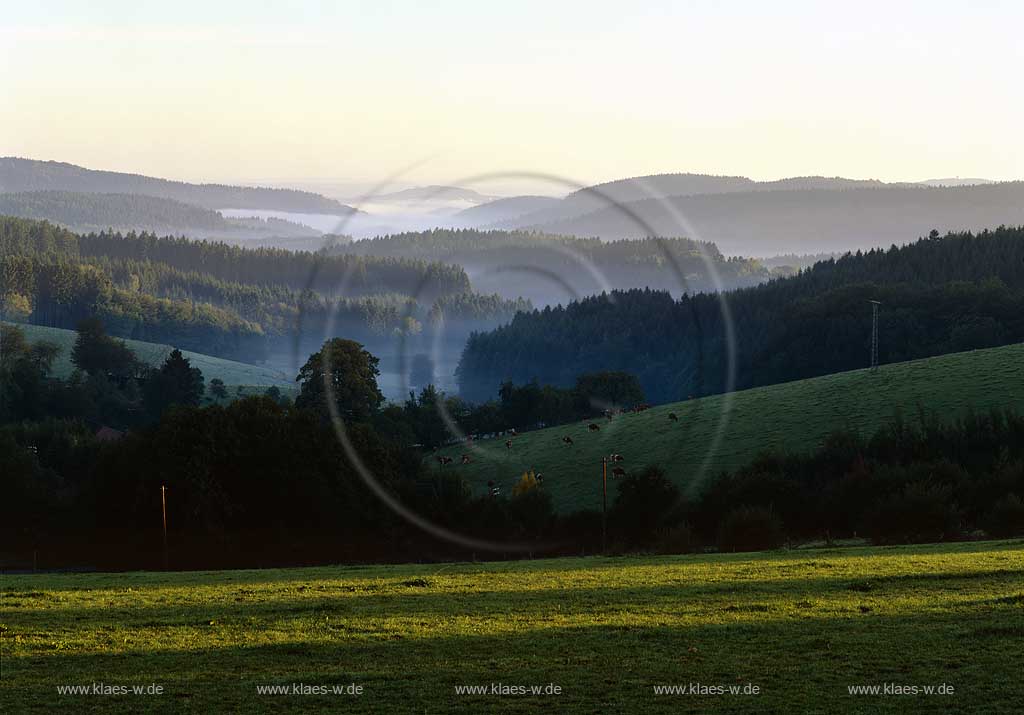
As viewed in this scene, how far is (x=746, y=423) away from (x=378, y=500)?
4428cm

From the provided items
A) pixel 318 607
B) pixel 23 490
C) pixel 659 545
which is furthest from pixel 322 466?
pixel 318 607

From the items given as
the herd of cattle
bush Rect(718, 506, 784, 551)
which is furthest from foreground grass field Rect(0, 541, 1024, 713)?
the herd of cattle

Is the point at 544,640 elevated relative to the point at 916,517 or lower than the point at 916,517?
elevated

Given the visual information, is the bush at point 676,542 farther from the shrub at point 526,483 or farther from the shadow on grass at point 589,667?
the shadow on grass at point 589,667

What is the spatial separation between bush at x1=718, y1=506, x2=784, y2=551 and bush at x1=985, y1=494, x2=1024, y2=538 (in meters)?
12.1

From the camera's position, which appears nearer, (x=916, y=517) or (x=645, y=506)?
(x=916, y=517)

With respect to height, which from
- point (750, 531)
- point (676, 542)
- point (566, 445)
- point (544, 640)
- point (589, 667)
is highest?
point (589, 667)

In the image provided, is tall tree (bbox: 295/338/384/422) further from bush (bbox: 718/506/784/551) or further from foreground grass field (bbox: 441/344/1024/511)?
bush (bbox: 718/506/784/551)

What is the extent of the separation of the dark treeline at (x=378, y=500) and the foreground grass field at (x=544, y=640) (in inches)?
1289

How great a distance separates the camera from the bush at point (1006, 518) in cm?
7000

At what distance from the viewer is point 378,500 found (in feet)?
294

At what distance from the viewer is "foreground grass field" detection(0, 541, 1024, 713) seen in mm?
23250

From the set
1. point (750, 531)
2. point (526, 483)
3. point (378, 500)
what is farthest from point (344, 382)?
point (750, 531)

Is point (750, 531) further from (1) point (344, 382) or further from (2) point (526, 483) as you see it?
(1) point (344, 382)
